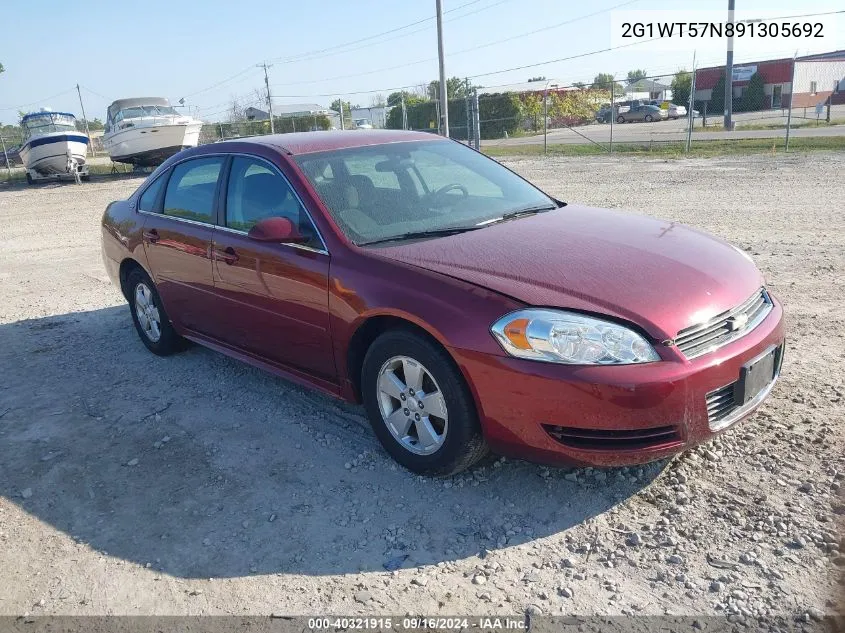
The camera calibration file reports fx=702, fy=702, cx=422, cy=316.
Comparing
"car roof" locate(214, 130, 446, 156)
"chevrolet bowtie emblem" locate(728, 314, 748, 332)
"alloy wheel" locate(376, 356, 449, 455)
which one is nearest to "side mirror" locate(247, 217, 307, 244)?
"car roof" locate(214, 130, 446, 156)

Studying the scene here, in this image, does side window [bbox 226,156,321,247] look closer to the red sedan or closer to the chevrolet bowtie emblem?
the red sedan

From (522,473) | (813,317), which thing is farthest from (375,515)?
(813,317)

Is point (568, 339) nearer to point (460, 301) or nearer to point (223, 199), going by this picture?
point (460, 301)

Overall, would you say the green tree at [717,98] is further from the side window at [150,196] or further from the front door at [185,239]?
the front door at [185,239]

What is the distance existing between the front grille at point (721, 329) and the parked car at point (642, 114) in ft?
148

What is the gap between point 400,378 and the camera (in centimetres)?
357

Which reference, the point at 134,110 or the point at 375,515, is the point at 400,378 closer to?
the point at 375,515

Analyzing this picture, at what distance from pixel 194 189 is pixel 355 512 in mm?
2803

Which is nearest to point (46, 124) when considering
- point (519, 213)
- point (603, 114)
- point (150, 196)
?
point (150, 196)

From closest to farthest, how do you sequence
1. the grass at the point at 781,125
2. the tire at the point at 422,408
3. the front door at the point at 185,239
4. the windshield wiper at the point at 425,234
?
the tire at the point at 422,408
the windshield wiper at the point at 425,234
the front door at the point at 185,239
the grass at the point at 781,125

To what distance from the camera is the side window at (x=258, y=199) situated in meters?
4.02

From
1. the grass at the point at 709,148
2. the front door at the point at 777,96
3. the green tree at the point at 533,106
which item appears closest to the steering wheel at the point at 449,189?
the grass at the point at 709,148

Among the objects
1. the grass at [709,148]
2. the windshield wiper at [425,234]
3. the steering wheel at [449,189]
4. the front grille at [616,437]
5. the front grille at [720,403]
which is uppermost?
the steering wheel at [449,189]

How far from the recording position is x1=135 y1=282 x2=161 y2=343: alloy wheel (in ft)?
18.5
